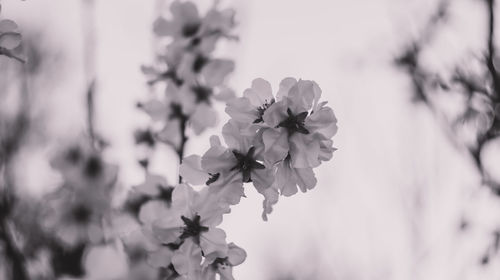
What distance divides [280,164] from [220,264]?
12.1 inches

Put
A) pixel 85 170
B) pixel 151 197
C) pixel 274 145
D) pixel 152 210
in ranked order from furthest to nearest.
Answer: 1. pixel 85 170
2. pixel 151 197
3. pixel 152 210
4. pixel 274 145

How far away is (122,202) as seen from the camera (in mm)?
1779

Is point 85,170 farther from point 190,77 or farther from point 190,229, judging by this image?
point 190,229

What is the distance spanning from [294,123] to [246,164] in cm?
15

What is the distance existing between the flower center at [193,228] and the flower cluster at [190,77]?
1.52ft

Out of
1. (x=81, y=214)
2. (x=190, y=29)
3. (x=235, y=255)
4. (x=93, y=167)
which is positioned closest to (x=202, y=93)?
(x=190, y=29)

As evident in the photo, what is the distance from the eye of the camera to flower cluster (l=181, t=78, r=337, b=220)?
1.08m

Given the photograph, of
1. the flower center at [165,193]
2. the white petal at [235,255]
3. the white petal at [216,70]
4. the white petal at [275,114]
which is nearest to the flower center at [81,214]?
the flower center at [165,193]

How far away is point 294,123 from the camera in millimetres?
1119

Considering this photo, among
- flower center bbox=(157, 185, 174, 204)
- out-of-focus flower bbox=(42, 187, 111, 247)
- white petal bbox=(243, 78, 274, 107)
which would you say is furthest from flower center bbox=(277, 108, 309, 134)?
out-of-focus flower bbox=(42, 187, 111, 247)

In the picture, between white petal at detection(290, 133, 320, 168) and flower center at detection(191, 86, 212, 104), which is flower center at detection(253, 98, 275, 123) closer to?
white petal at detection(290, 133, 320, 168)

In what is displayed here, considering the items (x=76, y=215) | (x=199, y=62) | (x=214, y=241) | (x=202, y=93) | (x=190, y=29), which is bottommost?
(x=76, y=215)

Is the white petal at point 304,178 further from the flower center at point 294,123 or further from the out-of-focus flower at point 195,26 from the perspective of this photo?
the out-of-focus flower at point 195,26

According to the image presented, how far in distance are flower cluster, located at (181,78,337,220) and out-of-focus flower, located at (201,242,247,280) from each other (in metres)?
0.12
